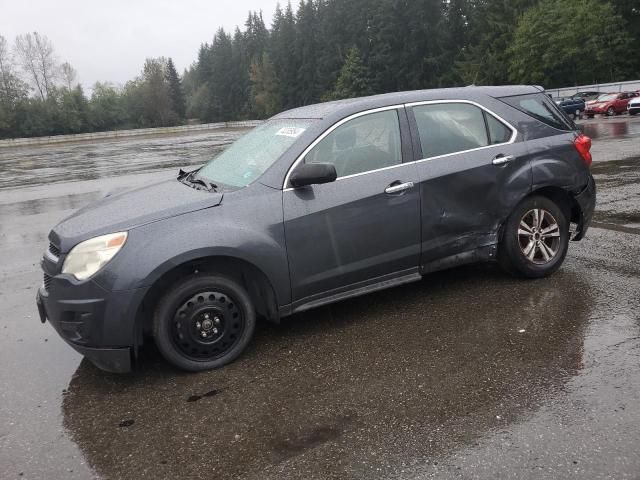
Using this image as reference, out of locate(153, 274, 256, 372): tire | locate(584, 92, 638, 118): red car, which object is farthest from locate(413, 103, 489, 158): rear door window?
locate(584, 92, 638, 118): red car

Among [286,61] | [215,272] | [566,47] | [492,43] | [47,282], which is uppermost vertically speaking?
[286,61]

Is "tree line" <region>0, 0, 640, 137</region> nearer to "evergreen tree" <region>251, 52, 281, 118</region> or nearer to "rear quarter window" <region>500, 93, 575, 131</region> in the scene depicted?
"evergreen tree" <region>251, 52, 281, 118</region>

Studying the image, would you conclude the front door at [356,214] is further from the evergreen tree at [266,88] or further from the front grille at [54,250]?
the evergreen tree at [266,88]

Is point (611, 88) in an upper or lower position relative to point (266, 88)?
lower

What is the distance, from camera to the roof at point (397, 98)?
4562 millimetres

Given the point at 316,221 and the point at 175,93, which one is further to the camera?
the point at 175,93

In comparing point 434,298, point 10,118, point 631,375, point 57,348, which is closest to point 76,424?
point 57,348

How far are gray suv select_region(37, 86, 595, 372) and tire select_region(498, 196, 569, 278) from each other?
0.01m

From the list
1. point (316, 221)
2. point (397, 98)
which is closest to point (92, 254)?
point (316, 221)

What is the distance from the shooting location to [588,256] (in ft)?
19.3

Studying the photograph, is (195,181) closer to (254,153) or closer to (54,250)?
(254,153)

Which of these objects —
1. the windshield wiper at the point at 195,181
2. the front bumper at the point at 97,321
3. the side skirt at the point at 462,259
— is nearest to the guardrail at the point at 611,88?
the side skirt at the point at 462,259

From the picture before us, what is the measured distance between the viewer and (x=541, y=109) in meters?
5.29

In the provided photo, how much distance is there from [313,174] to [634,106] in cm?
3161
